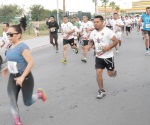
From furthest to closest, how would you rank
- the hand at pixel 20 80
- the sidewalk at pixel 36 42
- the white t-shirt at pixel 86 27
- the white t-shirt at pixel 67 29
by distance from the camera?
the sidewalk at pixel 36 42 → the white t-shirt at pixel 86 27 → the white t-shirt at pixel 67 29 → the hand at pixel 20 80

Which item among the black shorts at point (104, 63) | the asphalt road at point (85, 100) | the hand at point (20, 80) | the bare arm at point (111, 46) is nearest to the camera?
the hand at point (20, 80)

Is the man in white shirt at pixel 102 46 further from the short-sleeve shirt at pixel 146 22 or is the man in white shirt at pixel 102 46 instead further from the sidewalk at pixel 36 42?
the sidewalk at pixel 36 42

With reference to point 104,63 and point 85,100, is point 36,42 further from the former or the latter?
point 85,100

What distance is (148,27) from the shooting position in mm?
12547

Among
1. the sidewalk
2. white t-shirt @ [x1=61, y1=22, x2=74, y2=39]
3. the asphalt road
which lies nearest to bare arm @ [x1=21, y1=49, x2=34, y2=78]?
the asphalt road

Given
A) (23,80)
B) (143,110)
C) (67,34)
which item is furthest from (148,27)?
(23,80)

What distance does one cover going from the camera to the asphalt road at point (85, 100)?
198 inches

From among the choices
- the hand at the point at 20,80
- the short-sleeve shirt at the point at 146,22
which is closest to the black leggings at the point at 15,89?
the hand at the point at 20,80

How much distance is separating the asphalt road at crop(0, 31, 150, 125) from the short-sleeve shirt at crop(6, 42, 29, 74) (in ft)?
3.03

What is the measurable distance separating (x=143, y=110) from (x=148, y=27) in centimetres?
766

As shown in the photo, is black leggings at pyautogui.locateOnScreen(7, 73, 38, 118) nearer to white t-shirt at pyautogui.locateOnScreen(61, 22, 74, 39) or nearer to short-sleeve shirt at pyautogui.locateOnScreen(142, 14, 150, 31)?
white t-shirt at pyautogui.locateOnScreen(61, 22, 74, 39)

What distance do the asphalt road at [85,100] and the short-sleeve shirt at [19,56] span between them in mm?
925

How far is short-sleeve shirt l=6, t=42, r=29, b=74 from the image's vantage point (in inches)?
177

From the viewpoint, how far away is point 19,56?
4.52m
